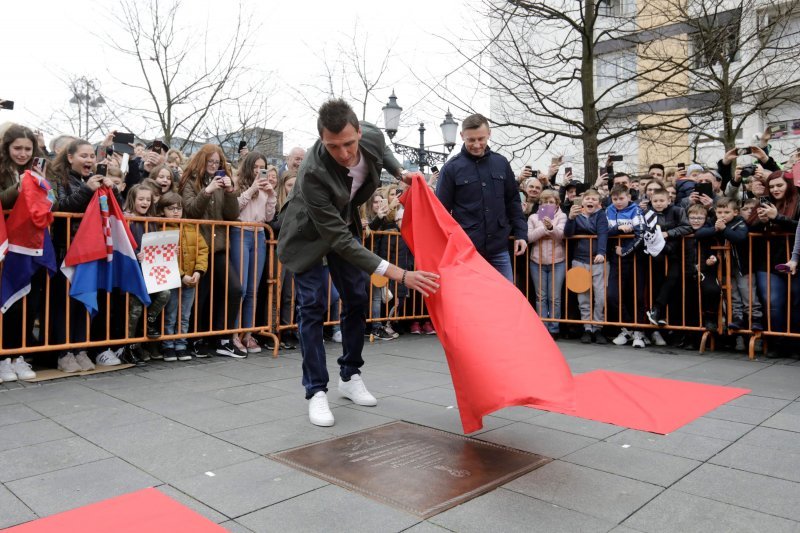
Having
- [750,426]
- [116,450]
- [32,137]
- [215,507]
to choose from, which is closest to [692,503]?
[750,426]

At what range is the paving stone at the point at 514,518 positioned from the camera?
257cm

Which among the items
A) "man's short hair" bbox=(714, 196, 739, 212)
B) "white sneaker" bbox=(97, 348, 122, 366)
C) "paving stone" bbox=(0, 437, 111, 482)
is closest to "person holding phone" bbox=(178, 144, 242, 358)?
"white sneaker" bbox=(97, 348, 122, 366)

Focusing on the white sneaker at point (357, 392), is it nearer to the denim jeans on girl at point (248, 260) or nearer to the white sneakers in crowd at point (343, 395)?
the white sneakers in crowd at point (343, 395)

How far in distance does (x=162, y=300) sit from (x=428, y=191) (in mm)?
3307

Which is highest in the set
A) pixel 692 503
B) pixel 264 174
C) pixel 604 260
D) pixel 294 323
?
pixel 264 174

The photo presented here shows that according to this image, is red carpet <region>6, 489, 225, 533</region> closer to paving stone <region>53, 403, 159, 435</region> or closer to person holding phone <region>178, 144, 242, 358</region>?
paving stone <region>53, 403, 159, 435</region>

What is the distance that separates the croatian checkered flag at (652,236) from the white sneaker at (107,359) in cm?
589

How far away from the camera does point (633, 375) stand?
5.75m

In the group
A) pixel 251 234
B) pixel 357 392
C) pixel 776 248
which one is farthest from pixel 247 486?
pixel 776 248

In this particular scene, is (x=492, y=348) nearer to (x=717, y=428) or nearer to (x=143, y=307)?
(x=717, y=428)

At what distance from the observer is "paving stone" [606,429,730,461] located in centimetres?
352

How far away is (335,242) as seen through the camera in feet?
12.9

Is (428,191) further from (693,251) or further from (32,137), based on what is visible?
(693,251)

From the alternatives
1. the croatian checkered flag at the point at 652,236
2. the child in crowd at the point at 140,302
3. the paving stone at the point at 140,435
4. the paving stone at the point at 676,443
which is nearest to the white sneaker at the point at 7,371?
A: the child in crowd at the point at 140,302
